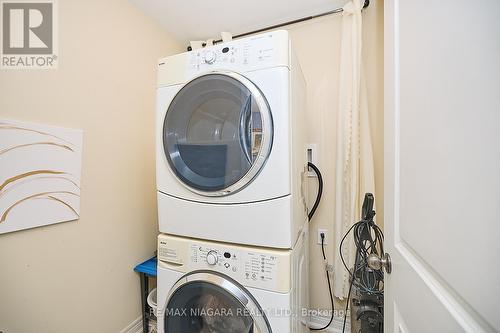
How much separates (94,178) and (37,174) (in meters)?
0.27

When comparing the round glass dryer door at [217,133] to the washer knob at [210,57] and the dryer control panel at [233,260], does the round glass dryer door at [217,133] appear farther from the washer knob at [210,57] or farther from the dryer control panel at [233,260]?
the dryer control panel at [233,260]

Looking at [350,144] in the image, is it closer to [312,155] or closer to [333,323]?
[312,155]

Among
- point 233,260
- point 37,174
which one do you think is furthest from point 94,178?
point 233,260

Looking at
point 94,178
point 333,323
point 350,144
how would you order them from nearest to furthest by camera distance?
point 94,178 → point 350,144 → point 333,323

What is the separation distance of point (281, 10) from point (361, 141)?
115cm

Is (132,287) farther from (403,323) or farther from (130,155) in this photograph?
(403,323)

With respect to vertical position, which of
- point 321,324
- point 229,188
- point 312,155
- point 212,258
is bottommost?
point 321,324

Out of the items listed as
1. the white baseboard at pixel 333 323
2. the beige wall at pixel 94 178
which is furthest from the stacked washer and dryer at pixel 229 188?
the white baseboard at pixel 333 323

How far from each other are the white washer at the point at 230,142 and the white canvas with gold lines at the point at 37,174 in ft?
1.61

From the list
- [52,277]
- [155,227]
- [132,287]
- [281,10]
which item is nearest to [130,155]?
[155,227]

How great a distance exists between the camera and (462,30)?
1.32 ft

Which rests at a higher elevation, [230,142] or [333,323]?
[230,142]

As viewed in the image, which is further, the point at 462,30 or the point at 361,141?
the point at 361,141

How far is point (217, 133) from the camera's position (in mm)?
1004
